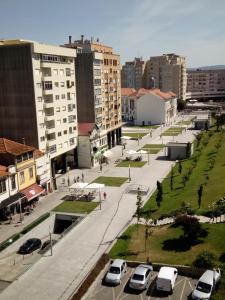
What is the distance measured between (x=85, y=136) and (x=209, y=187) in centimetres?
3023

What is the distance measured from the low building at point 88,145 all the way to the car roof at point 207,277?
164ft

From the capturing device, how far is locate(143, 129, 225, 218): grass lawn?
54188 millimetres

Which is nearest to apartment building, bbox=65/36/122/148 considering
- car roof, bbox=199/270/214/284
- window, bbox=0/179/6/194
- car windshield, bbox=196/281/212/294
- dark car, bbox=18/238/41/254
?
window, bbox=0/179/6/194

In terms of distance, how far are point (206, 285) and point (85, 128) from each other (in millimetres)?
54968

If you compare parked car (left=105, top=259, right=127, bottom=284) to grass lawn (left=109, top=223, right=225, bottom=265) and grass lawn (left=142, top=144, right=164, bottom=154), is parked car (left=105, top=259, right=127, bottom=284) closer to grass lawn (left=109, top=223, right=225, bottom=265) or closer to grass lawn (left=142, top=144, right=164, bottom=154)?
grass lawn (left=109, top=223, right=225, bottom=265)

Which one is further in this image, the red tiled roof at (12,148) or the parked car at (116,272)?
the red tiled roof at (12,148)

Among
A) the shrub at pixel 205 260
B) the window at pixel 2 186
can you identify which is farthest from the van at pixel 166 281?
the window at pixel 2 186

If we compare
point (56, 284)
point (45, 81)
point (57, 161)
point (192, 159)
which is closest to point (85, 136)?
point (57, 161)

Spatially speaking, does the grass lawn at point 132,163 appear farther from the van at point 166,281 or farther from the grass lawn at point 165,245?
the van at point 166,281

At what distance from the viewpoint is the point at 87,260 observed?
39906 mm

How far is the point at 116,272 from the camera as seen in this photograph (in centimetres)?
3584

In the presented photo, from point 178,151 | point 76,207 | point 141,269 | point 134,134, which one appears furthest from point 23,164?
point 134,134

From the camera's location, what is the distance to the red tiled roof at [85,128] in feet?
265

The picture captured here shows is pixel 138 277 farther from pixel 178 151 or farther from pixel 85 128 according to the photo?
pixel 178 151
